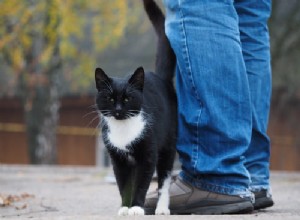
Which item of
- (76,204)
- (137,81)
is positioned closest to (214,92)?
(137,81)

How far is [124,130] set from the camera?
3746 mm

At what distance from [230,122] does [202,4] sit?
2.04ft

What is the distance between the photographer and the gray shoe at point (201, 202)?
3.50 meters

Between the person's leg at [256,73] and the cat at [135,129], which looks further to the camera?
the person's leg at [256,73]

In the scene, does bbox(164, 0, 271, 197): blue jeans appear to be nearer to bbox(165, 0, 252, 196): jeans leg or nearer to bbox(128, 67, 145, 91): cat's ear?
bbox(165, 0, 252, 196): jeans leg

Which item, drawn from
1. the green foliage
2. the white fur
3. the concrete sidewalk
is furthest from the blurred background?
the white fur

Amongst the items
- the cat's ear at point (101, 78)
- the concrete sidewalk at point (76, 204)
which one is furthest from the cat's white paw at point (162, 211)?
the cat's ear at point (101, 78)

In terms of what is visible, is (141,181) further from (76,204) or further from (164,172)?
(76,204)

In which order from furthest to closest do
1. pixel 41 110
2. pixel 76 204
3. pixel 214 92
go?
1. pixel 41 110
2. pixel 76 204
3. pixel 214 92

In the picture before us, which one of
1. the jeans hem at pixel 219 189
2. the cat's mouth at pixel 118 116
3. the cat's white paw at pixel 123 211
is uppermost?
the cat's mouth at pixel 118 116

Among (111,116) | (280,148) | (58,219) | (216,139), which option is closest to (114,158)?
(111,116)

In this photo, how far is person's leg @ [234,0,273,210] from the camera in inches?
153

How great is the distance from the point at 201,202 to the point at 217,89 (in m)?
0.61

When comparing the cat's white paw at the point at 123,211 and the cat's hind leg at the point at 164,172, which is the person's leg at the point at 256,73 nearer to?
the cat's hind leg at the point at 164,172
